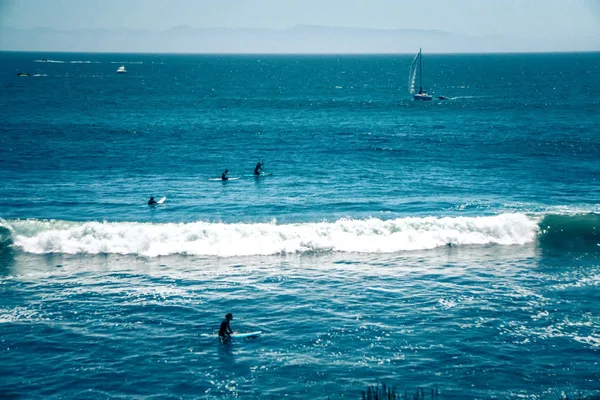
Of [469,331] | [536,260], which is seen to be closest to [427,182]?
[536,260]

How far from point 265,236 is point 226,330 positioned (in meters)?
13.6

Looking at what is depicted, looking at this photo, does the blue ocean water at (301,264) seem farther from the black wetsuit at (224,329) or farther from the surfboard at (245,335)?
the black wetsuit at (224,329)

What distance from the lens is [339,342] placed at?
23.9 m

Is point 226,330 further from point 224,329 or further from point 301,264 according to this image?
point 301,264

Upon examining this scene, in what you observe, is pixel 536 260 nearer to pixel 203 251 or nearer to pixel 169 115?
pixel 203 251

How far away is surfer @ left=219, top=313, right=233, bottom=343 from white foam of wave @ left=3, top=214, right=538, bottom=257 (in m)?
11.7

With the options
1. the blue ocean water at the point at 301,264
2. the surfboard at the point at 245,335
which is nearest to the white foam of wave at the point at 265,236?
the blue ocean water at the point at 301,264

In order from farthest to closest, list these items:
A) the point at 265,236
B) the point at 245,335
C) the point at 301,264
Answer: the point at 265,236 < the point at 301,264 < the point at 245,335

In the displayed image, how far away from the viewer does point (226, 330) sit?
2408 cm

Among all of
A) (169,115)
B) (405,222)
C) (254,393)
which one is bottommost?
(254,393)

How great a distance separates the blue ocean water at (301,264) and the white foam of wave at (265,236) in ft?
0.42

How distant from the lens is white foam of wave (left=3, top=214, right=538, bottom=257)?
3619 cm

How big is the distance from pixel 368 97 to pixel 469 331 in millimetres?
107597

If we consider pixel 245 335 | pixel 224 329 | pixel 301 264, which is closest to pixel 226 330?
pixel 224 329
